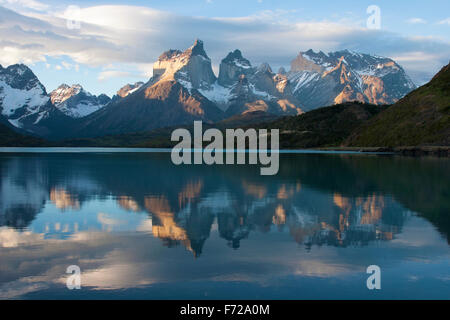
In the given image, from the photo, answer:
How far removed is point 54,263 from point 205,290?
33.4 feet

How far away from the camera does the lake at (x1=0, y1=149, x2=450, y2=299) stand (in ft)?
74.8

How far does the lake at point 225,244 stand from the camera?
2280cm

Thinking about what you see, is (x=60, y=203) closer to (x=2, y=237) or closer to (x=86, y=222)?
(x=86, y=222)

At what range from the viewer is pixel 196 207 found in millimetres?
49500

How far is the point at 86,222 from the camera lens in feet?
134

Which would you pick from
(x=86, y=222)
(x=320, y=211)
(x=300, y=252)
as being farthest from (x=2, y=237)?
(x=320, y=211)

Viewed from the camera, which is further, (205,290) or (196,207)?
(196,207)

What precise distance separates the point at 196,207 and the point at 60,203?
624 inches

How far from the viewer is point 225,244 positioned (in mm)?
32438

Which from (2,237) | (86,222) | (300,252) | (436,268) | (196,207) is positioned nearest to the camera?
(436,268)
